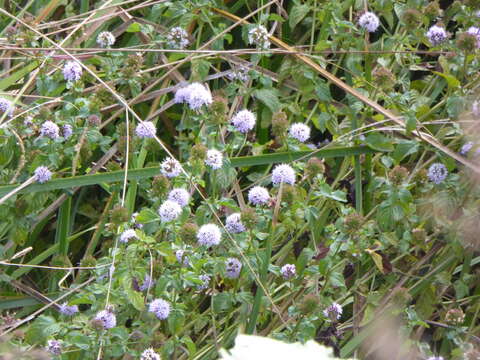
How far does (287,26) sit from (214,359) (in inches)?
44.8

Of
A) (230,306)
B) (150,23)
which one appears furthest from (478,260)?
(150,23)

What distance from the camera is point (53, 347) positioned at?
136cm

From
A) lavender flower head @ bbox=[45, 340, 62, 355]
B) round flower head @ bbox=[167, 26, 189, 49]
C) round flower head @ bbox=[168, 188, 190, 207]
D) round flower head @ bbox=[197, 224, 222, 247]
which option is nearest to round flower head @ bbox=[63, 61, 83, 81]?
round flower head @ bbox=[167, 26, 189, 49]

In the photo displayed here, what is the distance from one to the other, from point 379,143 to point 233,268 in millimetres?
481

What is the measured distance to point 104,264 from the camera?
1.49m

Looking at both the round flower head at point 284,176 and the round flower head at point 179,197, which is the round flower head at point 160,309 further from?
the round flower head at point 284,176

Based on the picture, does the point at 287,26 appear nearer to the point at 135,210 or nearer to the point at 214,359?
the point at 135,210

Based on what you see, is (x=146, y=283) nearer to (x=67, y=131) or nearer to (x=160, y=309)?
(x=160, y=309)

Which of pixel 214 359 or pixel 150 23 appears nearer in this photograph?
pixel 214 359

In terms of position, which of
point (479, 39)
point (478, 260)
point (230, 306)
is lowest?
point (478, 260)

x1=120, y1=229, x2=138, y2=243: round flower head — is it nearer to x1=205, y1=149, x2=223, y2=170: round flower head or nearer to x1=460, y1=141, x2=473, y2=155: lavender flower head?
x1=205, y1=149, x2=223, y2=170: round flower head

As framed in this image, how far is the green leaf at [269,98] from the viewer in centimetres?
193

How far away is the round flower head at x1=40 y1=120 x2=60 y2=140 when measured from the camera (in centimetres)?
167

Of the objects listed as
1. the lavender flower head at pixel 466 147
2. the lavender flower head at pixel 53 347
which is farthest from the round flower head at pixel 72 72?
the lavender flower head at pixel 466 147
